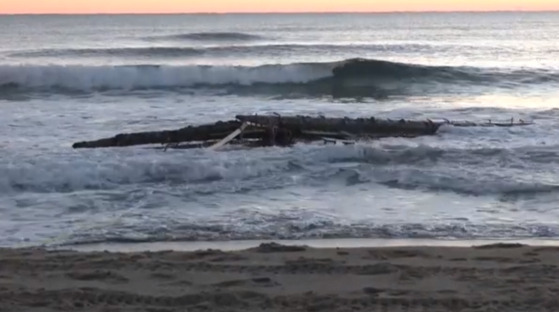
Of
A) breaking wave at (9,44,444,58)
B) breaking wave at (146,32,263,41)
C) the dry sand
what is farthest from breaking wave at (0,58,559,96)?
breaking wave at (146,32,263,41)

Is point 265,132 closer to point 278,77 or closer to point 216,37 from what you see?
point 278,77

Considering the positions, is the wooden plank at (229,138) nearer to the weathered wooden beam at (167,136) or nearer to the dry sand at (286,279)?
the weathered wooden beam at (167,136)

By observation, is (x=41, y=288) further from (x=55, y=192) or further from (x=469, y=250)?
(x=55, y=192)

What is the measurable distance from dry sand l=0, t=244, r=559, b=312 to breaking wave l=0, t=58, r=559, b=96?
18664 millimetres

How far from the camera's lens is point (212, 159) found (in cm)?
1021

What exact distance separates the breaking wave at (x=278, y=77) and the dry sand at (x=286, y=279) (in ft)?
61.2

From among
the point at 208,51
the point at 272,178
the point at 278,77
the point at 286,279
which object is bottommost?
the point at 208,51

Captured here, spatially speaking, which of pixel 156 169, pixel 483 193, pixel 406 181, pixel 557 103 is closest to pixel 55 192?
pixel 156 169

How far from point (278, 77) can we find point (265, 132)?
15.5 m

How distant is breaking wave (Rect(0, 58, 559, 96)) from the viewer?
84.1 feet

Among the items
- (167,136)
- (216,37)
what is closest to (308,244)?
(167,136)

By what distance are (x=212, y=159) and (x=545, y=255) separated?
16.7ft

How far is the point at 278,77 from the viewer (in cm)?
2720

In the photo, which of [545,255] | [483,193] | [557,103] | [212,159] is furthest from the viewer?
[557,103]
